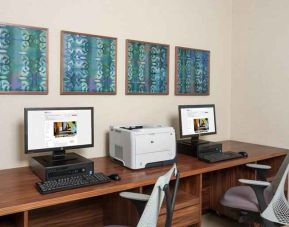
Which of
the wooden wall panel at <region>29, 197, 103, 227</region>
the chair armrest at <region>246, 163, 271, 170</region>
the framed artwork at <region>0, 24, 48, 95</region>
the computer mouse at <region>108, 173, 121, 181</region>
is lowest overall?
the wooden wall panel at <region>29, 197, 103, 227</region>

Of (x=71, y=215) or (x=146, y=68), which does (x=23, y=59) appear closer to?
(x=146, y=68)

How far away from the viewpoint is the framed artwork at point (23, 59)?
7.15ft

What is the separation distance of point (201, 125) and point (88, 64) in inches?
47.1

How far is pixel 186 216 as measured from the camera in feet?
7.51

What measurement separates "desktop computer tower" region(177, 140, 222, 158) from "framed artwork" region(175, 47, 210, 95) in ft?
2.01

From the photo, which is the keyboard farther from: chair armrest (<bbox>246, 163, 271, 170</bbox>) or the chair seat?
A: the chair seat

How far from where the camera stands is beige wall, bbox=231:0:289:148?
10.1ft

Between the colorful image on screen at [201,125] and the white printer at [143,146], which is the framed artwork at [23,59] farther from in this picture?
the colorful image on screen at [201,125]

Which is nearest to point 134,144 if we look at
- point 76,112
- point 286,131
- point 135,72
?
point 76,112

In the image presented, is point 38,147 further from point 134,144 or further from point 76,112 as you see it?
point 134,144

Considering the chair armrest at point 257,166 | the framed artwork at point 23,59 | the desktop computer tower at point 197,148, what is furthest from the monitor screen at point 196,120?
the framed artwork at point 23,59

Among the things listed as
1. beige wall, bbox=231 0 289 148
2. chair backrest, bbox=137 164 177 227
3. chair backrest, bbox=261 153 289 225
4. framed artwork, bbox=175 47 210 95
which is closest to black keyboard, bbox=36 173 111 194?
chair backrest, bbox=137 164 177 227

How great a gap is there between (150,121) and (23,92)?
125cm

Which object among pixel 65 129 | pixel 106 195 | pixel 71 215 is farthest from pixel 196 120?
pixel 71 215
